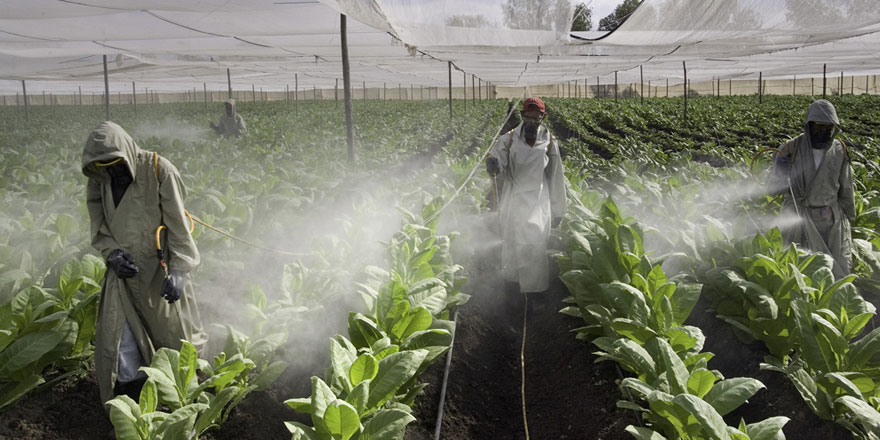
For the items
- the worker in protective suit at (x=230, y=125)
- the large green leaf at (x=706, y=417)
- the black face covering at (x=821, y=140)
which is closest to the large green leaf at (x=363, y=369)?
the large green leaf at (x=706, y=417)

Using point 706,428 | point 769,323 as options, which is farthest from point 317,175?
point 706,428

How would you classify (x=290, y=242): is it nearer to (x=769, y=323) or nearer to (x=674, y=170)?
(x=769, y=323)

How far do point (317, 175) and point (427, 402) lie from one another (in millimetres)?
4918

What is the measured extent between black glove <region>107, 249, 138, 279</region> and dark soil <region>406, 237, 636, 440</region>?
162cm

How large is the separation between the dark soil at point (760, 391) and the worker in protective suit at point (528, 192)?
1.46 metres

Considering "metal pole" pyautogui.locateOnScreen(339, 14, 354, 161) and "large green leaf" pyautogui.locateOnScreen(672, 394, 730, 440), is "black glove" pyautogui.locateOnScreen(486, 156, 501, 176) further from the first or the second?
"large green leaf" pyautogui.locateOnScreen(672, 394, 730, 440)

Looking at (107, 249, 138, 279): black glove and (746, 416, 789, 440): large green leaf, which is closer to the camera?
(746, 416, 789, 440): large green leaf

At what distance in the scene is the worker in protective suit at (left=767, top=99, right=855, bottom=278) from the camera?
16.6 feet

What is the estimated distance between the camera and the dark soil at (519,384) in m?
3.73

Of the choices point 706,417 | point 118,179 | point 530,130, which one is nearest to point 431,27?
point 530,130

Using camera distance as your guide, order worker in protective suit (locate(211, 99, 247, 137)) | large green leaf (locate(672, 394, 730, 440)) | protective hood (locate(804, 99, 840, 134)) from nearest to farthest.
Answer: large green leaf (locate(672, 394, 730, 440))
protective hood (locate(804, 99, 840, 134))
worker in protective suit (locate(211, 99, 247, 137))

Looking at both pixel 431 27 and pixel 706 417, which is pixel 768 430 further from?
pixel 431 27

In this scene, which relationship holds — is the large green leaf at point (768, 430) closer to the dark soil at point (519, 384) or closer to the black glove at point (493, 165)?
the dark soil at point (519, 384)

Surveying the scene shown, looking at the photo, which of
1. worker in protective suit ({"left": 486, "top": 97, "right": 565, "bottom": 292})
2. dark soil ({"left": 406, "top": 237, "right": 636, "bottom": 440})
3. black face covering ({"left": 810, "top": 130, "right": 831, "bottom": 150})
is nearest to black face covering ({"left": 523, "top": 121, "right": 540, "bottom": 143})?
worker in protective suit ({"left": 486, "top": 97, "right": 565, "bottom": 292})
